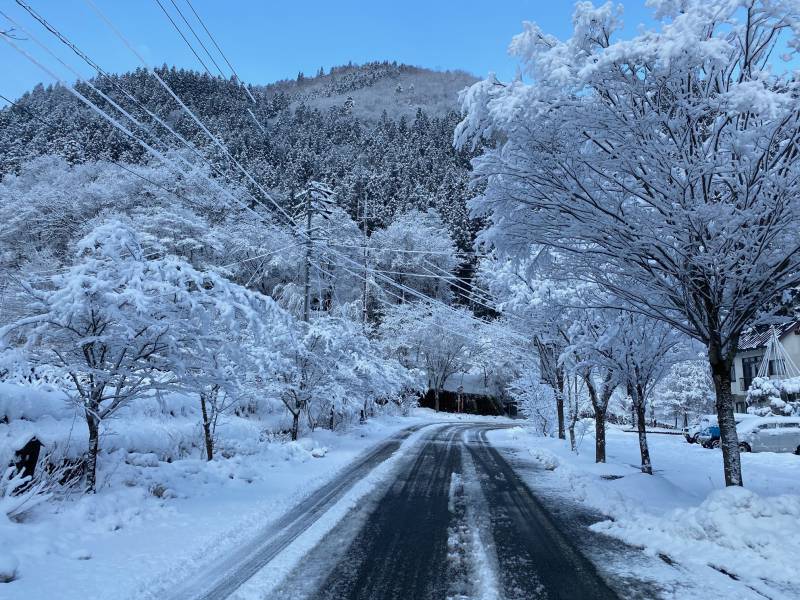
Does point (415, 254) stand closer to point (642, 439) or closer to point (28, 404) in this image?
point (642, 439)

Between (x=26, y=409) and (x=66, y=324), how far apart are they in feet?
12.7

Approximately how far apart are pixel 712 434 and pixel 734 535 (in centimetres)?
1957

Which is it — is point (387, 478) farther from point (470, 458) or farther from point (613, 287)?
point (613, 287)

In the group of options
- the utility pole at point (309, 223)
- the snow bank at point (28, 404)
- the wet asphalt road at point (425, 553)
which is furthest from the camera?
the utility pole at point (309, 223)

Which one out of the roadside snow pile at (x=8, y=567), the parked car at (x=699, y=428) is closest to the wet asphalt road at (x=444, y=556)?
the roadside snow pile at (x=8, y=567)

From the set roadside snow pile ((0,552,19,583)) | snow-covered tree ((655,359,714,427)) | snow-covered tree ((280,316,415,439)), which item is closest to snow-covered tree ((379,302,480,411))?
snow-covered tree ((655,359,714,427))

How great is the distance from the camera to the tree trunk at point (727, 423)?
7160mm

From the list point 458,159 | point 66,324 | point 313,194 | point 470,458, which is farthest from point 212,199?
point 458,159

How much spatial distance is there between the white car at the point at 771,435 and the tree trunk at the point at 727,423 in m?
15.5

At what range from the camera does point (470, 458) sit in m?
16.3

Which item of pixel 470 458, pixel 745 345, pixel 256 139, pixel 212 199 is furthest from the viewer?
pixel 256 139

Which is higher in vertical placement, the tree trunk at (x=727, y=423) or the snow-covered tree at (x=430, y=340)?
the snow-covered tree at (x=430, y=340)

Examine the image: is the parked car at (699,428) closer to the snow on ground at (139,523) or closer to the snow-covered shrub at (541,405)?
the snow-covered shrub at (541,405)

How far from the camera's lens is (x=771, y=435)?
19.5 m
